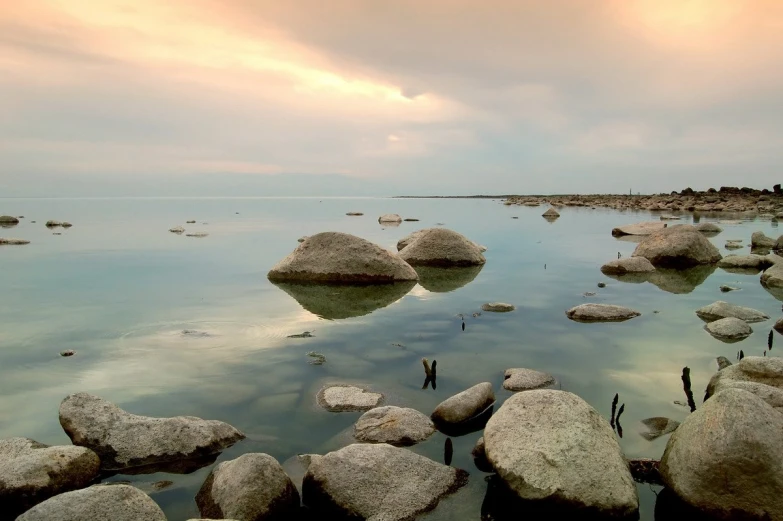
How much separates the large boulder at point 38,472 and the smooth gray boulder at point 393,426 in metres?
2.58

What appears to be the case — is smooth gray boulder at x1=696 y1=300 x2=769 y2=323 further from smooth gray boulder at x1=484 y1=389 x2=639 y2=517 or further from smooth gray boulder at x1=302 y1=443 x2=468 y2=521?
smooth gray boulder at x1=302 y1=443 x2=468 y2=521

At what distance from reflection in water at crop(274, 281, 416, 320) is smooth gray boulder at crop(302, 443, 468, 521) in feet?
20.1

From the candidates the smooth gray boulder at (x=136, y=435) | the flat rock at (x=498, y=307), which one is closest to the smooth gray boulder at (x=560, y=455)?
the smooth gray boulder at (x=136, y=435)

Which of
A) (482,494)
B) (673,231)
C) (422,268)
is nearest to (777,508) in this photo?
(482,494)

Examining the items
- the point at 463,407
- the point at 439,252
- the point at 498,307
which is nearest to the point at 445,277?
the point at 439,252

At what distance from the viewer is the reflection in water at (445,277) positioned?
46.9 ft

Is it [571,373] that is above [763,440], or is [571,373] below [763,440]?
below

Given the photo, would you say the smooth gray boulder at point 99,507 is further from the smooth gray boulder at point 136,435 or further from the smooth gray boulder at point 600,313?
the smooth gray boulder at point 600,313

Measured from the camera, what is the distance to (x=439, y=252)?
709 inches

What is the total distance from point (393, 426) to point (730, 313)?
8286 millimetres

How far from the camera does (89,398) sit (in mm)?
5746

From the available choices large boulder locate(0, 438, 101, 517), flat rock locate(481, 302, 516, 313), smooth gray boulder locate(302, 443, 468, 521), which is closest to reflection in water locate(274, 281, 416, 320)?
flat rock locate(481, 302, 516, 313)

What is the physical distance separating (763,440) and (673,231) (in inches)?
649

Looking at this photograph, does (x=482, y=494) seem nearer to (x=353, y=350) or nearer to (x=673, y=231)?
(x=353, y=350)
